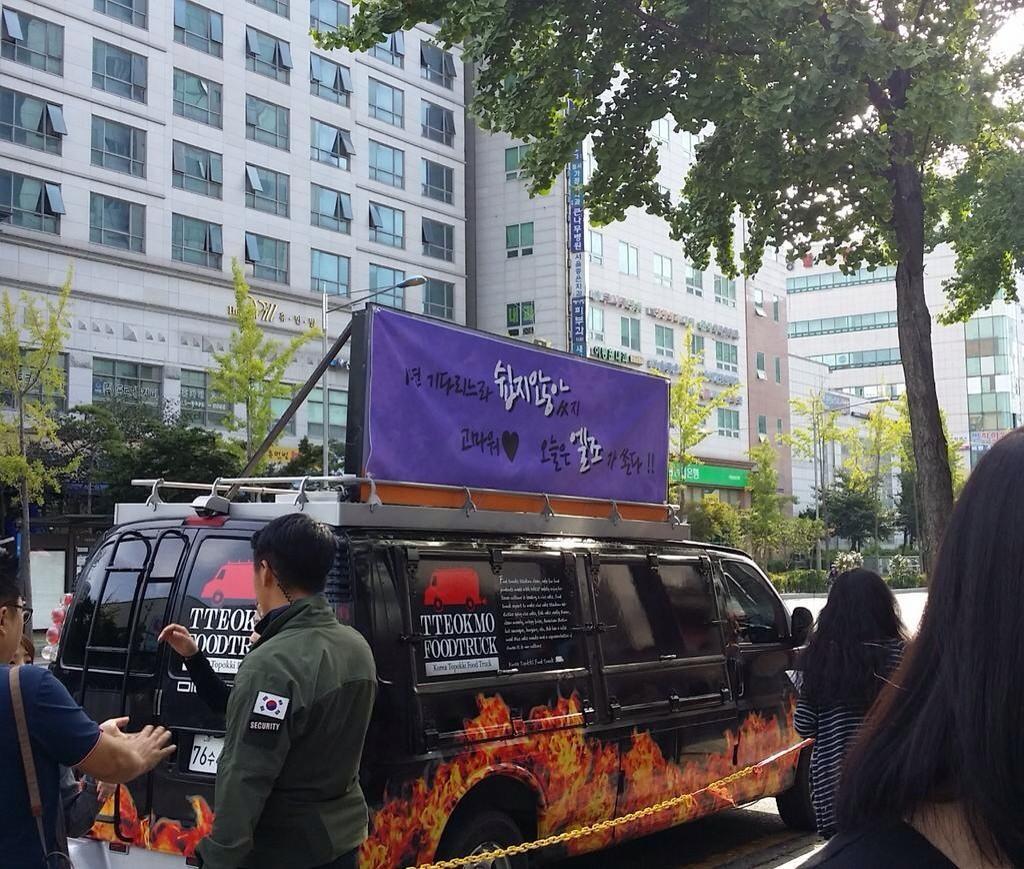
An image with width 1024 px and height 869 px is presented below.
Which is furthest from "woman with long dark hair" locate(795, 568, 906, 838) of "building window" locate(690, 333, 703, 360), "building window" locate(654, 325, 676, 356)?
"building window" locate(690, 333, 703, 360)

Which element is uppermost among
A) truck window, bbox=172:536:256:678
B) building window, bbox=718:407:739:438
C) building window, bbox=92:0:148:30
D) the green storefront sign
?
building window, bbox=92:0:148:30

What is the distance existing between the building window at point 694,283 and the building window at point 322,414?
2251 centimetres

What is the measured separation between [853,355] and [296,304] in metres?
68.5

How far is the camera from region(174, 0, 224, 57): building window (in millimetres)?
36156

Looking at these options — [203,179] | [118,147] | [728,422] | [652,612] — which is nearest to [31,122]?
[118,147]

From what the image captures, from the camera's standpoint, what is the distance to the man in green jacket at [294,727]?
3234mm

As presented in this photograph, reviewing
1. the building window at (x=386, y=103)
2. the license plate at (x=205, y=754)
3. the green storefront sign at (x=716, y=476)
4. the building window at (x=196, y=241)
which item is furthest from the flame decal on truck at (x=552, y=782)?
the green storefront sign at (x=716, y=476)

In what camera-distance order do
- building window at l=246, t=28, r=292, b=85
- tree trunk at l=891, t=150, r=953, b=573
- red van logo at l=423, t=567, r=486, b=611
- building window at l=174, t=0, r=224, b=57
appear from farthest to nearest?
building window at l=246, t=28, r=292, b=85
building window at l=174, t=0, r=224, b=57
tree trunk at l=891, t=150, r=953, b=573
red van logo at l=423, t=567, r=486, b=611

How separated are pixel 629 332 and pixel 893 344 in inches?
1981

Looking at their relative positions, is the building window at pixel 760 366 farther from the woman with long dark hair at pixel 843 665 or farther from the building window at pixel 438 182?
the woman with long dark hair at pixel 843 665

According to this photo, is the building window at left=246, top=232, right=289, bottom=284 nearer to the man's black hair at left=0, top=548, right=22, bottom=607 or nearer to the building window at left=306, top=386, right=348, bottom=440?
the building window at left=306, top=386, right=348, bottom=440

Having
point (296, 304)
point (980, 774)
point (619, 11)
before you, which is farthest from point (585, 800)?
point (296, 304)

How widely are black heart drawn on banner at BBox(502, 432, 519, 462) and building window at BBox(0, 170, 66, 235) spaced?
29.3 metres

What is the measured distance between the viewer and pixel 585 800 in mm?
5840
